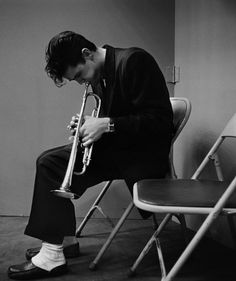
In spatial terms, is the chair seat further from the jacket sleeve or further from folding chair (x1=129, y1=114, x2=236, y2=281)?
the jacket sleeve

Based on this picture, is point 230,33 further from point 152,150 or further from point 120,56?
point 152,150

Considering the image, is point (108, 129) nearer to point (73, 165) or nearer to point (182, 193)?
point (73, 165)

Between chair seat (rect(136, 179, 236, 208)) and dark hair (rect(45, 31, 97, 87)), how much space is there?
0.57m

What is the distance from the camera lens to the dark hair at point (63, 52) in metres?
1.58

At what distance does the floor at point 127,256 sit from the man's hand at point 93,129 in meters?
0.55

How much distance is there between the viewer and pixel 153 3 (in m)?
2.59

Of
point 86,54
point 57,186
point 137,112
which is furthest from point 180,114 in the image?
point 57,186

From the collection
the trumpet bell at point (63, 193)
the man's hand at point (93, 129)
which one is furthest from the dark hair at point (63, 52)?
the trumpet bell at point (63, 193)

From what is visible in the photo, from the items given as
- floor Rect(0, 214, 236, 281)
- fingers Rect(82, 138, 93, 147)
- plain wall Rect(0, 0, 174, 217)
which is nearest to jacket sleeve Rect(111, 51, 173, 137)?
fingers Rect(82, 138, 93, 147)

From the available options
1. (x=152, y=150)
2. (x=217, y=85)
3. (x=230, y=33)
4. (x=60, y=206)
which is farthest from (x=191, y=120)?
(x=60, y=206)

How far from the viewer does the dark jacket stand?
1.58 meters

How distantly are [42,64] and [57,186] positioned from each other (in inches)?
46.2

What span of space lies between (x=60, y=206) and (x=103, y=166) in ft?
0.84

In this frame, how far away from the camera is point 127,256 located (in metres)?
1.88
